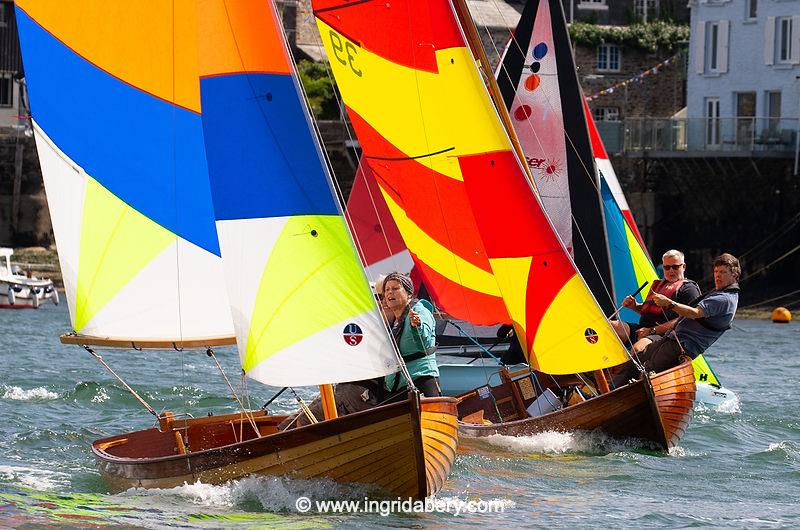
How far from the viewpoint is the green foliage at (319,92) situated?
41781 millimetres

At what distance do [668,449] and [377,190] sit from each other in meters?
4.81

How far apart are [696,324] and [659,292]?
620 mm

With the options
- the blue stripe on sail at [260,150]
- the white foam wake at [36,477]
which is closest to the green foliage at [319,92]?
the white foam wake at [36,477]

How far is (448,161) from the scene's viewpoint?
14070 millimetres

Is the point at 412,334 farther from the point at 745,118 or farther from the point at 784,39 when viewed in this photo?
the point at 784,39

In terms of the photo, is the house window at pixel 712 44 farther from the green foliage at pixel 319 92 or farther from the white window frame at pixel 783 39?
the green foliage at pixel 319 92

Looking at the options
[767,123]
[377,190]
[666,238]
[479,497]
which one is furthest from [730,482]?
[767,123]

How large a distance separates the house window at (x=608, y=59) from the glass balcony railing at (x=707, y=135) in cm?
865

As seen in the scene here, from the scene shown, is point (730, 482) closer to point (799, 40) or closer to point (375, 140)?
point (375, 140)

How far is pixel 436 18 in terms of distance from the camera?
46.3 ft

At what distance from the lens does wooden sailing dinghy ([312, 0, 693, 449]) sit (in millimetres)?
13180

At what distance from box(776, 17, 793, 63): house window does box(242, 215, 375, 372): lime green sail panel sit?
3423 centimetres

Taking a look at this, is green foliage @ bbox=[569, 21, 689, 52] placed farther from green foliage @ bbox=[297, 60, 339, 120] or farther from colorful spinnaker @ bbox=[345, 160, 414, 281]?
colorful spinnaker @ bbox=[345, 160, 414, 281]

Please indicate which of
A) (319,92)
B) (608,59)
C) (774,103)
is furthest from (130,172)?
(608,59)
